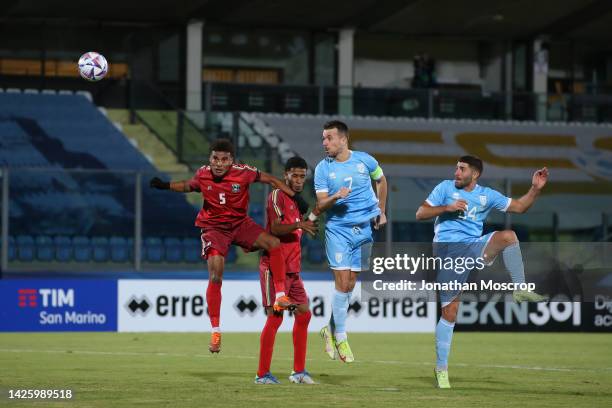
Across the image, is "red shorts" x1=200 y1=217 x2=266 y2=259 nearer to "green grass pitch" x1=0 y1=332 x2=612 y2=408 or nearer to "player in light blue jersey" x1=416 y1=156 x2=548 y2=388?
"green grass pitch" x1=0 y1=332 x2=612 y2=408

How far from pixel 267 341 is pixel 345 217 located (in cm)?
175

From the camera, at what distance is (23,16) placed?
32406 millimetres

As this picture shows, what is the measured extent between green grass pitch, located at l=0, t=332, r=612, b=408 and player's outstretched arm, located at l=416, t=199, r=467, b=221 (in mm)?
1536

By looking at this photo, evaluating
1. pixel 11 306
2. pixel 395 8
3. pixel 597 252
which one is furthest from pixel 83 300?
pixel 395 8

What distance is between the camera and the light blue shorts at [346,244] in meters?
13.1

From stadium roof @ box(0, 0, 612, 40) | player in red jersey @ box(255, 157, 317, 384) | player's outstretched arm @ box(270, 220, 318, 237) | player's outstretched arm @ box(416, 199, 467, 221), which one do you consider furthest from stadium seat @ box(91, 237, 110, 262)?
stadium roof @ box(0, 0, 612, 40)

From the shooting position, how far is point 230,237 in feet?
41.6

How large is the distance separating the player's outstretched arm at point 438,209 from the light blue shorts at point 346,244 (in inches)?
50.7

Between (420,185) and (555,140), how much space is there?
11942 millimetres

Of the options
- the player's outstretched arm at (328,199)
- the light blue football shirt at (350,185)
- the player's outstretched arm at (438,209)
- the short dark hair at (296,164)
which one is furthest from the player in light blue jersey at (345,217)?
the player's outstretched arm at (438,209)

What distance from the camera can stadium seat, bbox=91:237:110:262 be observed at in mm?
20609

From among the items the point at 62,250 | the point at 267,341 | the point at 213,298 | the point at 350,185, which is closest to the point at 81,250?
the point at 62,250

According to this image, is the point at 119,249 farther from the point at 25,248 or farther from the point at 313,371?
the point at 313,371

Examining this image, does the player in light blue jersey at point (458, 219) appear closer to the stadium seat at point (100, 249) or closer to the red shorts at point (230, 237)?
the red shorts at point (230, 237)
